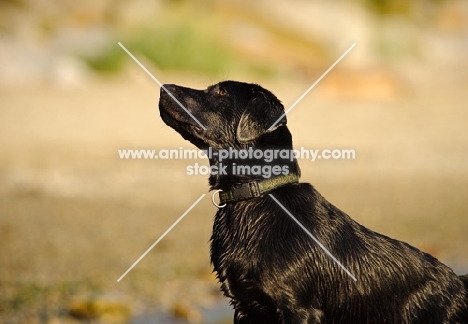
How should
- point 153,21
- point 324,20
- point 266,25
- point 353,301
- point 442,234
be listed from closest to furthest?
point 353,301 < point 442,234 < point 153,21 < point 266,25 < point 324,20

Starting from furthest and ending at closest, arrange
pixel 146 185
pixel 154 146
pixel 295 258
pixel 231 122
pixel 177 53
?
pixel 177 53, pixel 154 146, pixel 146 185, pixel 231 122, pixel 295 258

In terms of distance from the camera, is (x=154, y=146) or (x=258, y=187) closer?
(x=258, y=187)

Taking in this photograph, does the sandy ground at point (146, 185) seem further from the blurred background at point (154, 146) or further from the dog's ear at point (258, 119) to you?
the dog's ear at point (258, 119)

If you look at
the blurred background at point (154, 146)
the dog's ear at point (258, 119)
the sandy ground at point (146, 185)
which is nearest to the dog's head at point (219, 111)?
the dog's ear at point (258, 119)

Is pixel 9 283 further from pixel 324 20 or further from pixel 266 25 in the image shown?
pixel 324 20

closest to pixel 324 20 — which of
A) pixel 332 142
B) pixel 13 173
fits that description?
pixel 332 142

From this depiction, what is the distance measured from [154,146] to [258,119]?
9509 millimetres

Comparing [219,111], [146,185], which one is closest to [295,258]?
[219,111]

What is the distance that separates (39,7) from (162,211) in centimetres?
1745

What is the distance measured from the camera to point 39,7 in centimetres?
2731

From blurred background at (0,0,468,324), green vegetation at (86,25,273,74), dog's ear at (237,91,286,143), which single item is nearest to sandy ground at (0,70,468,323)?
blurred background at (0,0,468,324)

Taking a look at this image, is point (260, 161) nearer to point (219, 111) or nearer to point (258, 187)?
point (258, 187)

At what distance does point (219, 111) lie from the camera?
18.0ft

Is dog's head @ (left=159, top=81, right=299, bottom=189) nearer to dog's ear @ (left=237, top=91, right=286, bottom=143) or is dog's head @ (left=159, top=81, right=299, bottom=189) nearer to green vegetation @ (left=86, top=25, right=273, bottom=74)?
dog's ear @ (left=237, top=91, right=286, bottom=143)
